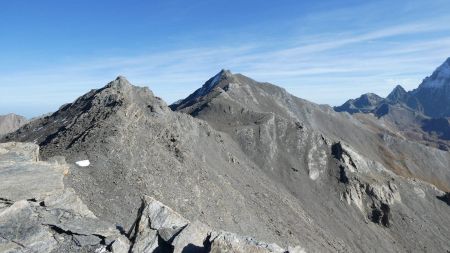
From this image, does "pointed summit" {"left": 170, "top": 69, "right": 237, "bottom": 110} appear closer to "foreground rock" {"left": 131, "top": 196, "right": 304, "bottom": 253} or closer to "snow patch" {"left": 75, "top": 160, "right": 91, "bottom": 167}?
"snow patch" {"left": 75, "top": 160, "right": 91, "bottom": 167}

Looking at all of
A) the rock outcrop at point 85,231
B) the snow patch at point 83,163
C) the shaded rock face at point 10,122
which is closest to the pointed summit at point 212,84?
the shaded rock face at point 10,122

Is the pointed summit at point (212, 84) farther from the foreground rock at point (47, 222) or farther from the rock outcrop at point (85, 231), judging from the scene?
the rock outcrop at point (85, 231)

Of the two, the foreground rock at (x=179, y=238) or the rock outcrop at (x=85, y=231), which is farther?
the rock outcrop at (x=85, y=231)

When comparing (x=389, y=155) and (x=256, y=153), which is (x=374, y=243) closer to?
(x=256, y=153)

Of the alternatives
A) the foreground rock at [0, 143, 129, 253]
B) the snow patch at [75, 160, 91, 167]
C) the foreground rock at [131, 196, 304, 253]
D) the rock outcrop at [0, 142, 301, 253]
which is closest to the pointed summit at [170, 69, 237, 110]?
the snow patch at [75, 160, 91, 167]

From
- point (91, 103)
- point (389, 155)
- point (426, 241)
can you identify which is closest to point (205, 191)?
point (91, 103)

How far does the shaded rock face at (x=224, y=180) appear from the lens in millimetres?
51678

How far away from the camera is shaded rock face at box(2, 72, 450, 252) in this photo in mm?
51678

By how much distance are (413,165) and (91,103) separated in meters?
140

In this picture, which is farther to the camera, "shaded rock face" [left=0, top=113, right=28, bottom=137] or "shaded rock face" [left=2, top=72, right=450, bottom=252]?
"shaded rock face" [left=0, top=113, right=28, bottom=137]

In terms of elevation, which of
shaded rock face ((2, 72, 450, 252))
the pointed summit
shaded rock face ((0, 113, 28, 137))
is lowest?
shaded rock face ((2, 72, 450, 252))

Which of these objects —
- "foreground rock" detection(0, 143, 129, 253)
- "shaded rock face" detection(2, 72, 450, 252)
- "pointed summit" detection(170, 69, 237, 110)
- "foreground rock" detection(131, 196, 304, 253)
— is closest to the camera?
"foreground rock" detection(131, 196, 304, 253)

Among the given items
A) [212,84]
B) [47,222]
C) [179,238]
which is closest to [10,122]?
[212,84]

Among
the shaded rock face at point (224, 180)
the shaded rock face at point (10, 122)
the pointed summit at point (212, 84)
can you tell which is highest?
the pointed summit at point (212, 84)
